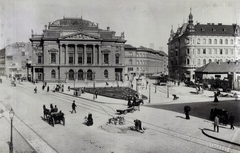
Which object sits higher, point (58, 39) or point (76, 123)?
point (58, 39)

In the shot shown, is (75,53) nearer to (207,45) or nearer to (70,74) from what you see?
(70,74)

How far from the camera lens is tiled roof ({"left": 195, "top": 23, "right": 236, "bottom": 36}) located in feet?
203

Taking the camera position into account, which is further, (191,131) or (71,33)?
(71,33)

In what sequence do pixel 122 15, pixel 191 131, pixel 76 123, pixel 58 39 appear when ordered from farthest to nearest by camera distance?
1. pixel 58 39
2. pixel 122 15
3. pixel 76 123
4. pixel 191 131

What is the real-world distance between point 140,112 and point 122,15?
8.95 m

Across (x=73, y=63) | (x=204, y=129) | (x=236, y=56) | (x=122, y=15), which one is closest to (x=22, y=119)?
(x=122, y=15)

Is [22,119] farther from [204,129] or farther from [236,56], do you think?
[236,56]

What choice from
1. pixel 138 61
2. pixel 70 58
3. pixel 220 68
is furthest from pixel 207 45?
pixel 138 61

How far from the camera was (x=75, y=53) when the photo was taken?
196 feet

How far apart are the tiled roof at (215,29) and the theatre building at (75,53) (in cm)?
2078

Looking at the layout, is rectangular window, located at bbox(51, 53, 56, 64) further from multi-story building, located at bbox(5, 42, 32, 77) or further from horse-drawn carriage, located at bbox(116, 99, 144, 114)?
horse-drawn carriage, located at bbox(116, 99, 144, 114)

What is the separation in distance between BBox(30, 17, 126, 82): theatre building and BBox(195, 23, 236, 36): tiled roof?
20.8 metres

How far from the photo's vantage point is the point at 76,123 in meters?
18.5

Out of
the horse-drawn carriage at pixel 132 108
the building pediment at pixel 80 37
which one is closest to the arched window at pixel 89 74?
the building pediment at pixel 80 37
